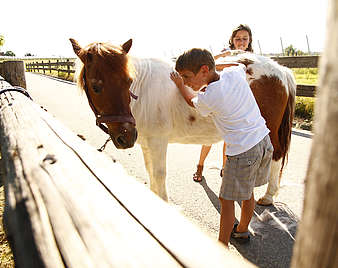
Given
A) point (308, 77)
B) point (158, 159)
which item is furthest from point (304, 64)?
point (308, 77)

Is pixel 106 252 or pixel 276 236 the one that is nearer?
pixel 106 252

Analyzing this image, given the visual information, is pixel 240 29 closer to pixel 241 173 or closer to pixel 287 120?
pixel 287 120

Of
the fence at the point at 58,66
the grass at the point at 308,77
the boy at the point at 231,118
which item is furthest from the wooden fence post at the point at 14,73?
the fence at the point at 58,66

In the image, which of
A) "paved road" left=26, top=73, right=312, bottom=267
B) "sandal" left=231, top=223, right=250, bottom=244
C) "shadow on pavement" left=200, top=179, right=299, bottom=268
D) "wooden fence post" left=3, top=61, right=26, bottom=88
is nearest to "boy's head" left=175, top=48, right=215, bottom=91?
"paved road" left=26, top=73, right=312, bottom=267

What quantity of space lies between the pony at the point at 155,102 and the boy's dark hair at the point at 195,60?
534 mm

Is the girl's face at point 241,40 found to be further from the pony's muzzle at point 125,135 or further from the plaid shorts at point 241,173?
the pony's muzzle at point 125,135

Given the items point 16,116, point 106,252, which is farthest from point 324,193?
point 16,116

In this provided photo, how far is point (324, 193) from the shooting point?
0.25 metres

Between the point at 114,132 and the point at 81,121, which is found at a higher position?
the point at 114,132

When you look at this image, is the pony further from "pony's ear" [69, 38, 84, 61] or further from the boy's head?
the boy's head

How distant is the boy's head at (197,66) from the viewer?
5.20ft

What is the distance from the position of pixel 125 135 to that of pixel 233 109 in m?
0.89

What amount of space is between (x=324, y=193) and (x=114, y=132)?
6.00 feet

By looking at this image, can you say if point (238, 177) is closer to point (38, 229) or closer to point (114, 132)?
point (114, 132)
